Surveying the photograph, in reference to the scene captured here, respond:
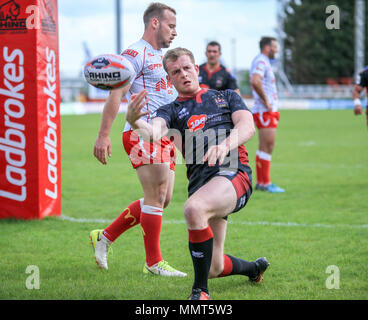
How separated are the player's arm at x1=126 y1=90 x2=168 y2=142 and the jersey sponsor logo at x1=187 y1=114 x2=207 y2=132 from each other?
21cm

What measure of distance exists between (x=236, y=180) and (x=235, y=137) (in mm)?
323

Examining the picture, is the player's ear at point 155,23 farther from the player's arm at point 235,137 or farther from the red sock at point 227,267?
the red sock at point 227,267

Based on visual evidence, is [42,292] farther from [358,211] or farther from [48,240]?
[358,211]

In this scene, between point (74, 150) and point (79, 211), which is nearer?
point (79, 211)

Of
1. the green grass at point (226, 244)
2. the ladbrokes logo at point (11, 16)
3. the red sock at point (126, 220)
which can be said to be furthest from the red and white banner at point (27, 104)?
the red sock at point (126, 220)

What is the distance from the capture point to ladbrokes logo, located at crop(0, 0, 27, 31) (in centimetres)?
644

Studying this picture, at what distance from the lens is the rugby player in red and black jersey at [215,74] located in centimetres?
1011

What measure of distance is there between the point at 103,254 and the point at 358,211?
12.6 ft

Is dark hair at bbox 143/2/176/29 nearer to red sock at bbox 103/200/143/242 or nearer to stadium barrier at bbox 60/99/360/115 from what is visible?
red sock at bbox 103/200/143/242

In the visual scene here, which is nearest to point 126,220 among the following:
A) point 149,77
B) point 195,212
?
point 149,77

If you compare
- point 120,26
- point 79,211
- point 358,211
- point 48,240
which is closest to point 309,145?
point 358,211

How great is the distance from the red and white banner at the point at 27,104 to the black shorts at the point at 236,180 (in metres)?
3.07
